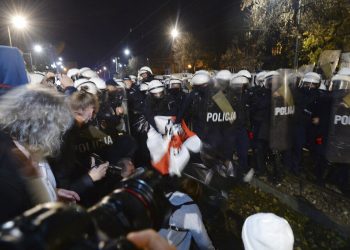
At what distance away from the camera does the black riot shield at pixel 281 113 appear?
6.14m

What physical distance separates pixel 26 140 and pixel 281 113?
17.3 ft

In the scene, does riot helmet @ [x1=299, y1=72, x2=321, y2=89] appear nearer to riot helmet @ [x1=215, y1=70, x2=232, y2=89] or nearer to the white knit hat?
riot helmet @ [x1=215, y1=70, x2=232, y2=89]

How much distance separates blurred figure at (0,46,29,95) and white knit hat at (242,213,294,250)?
278 centimetres

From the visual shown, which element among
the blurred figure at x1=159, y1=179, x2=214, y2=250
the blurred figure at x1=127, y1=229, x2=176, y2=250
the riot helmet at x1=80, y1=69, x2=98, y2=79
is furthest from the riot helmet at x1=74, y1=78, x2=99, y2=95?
the blurred figure at x1=127, y1=229, x2=176, y2=250

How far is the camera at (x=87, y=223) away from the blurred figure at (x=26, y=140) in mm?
689

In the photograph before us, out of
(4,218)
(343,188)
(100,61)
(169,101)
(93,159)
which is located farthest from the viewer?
(100,61)

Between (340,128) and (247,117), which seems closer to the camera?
(340,128)

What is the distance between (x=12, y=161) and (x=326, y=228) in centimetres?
455

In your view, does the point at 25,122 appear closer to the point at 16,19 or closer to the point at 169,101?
the point at 169,101

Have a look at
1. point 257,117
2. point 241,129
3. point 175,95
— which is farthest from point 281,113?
point 175,95

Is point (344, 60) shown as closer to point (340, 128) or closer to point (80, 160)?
point (340, 128)

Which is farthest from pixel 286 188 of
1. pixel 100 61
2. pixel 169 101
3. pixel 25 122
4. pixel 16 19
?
pixel 100 61

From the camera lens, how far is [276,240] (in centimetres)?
177

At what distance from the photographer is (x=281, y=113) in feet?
20.3
